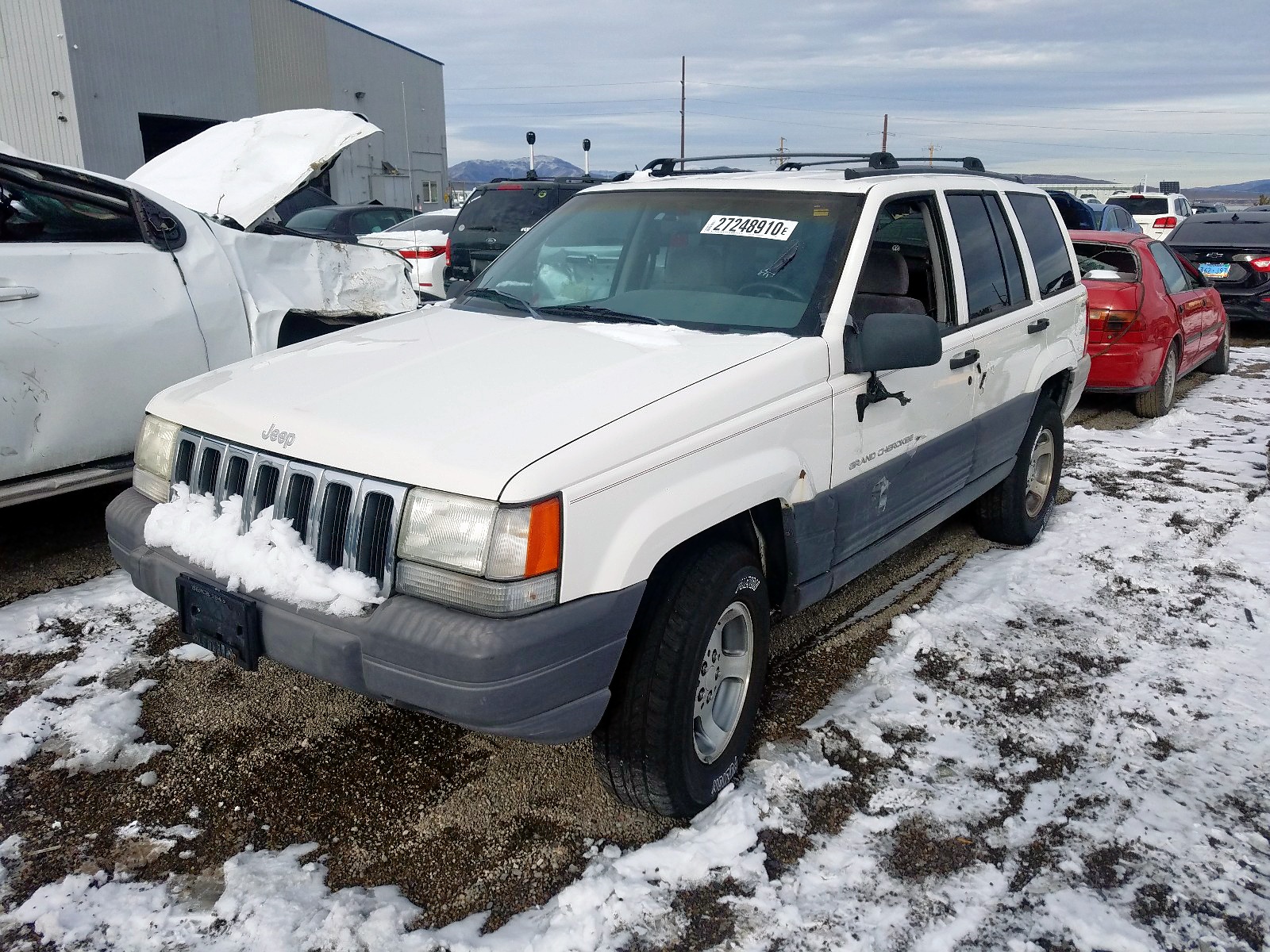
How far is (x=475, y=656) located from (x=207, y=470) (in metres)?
1.20

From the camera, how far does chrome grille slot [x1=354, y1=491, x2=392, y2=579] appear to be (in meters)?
2.46

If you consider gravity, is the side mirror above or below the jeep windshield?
below

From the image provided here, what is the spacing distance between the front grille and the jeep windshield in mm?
1264

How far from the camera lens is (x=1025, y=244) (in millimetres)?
4855

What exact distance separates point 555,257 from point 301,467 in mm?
1760

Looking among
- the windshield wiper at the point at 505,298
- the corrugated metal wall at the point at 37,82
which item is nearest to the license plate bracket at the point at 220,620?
the windshield wiper at the point at 505,298

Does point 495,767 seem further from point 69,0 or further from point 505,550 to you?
point 69,0

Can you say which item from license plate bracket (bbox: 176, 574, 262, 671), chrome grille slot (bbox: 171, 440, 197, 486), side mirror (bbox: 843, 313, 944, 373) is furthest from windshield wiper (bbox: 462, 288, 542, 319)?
license plate bracket (bbox: 176, 574, 262, 671)

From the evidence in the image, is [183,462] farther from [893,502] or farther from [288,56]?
[288,56]

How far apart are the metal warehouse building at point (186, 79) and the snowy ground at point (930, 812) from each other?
849 inches

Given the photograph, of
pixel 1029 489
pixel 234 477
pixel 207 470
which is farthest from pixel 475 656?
pixel 1029 489

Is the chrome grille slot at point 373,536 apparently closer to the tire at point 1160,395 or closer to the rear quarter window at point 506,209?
the tire at point 1160,395

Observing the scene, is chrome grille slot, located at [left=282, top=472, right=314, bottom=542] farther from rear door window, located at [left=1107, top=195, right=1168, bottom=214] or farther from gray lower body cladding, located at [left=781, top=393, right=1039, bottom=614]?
rear door window, located at [left=1107, top=195, right=1168, bottom=214]

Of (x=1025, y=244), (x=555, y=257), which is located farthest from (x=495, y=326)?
(x=1025, y=244)
